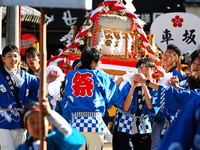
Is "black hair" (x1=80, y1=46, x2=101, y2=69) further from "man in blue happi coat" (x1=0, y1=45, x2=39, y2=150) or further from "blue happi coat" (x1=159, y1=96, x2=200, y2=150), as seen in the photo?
"blue happi coat" (x1=159, y1=96, x2=200, y2=150)

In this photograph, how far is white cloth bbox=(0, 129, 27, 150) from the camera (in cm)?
595

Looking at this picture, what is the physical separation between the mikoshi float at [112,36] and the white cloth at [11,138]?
2.06 metres

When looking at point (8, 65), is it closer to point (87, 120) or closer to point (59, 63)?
point (87, 120)

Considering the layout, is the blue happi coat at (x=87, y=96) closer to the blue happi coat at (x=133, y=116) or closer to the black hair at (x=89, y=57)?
the black hair at (x=89, y=57)

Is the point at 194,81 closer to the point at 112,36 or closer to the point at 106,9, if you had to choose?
the point at 112,36

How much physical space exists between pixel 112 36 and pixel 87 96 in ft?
7.75

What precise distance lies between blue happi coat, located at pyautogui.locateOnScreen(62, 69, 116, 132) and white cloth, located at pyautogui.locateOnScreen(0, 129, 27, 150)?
69cm

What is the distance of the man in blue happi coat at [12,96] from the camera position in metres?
5.98

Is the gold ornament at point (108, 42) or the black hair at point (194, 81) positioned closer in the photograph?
the black hair at point (194, 81)

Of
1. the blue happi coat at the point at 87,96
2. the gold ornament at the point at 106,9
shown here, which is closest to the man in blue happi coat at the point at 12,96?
the blue happi coat at the point at 87,96

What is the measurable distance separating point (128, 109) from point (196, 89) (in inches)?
44.4

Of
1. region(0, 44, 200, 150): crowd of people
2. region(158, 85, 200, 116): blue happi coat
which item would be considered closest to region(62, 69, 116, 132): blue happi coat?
region(0, 44, 200, 150): crowd of people

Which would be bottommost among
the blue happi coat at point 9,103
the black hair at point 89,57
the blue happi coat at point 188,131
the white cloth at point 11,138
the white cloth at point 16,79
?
the white cloth at point 11,138

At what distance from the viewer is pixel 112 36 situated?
26.8 ft
